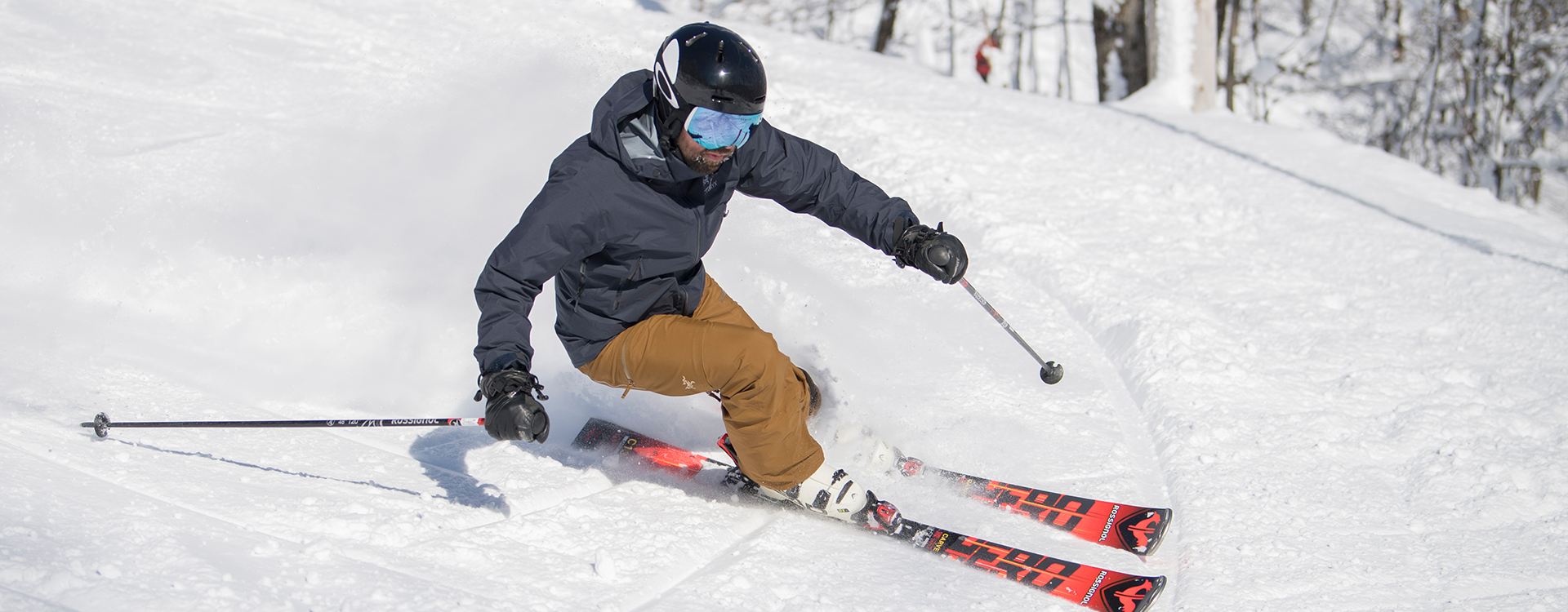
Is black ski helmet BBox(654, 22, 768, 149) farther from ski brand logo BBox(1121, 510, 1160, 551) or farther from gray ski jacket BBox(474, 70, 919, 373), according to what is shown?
ski brand logo BBox(1121, 510, 1160, 551)

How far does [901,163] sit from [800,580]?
4.36 m

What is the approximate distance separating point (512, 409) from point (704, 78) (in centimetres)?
111

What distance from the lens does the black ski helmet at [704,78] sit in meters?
2.89

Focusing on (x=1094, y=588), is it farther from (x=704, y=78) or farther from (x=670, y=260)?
(x=704, y=78)

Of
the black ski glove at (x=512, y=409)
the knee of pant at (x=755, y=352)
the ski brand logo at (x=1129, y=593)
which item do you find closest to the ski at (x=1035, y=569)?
the ski brand logo at (x=1129, y=593)

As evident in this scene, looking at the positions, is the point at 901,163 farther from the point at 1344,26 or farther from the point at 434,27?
the point at 1344,26

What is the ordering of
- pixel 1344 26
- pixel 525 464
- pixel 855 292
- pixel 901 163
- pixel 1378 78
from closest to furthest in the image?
1. pixel 525 464
2. pixel 855 292
3. pixel 901 163
4. pixel 1378 78
5. pixel 1344 26

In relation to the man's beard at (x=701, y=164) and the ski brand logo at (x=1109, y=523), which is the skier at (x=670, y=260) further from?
the ski brand logo at (x=1109, y=523)

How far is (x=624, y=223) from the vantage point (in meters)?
2.96

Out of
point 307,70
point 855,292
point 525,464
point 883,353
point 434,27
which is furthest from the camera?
point 434,27

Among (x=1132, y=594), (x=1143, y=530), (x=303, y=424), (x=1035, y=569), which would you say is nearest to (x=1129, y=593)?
(x=1132, y=594)

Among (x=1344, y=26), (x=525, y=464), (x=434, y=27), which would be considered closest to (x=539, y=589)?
(x=525, y=464)

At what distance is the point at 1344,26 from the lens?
2389 centimetres

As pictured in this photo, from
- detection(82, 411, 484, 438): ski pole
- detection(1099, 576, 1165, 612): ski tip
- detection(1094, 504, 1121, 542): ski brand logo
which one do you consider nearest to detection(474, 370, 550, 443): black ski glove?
detection(82, 411, 484, 438): ski pole
